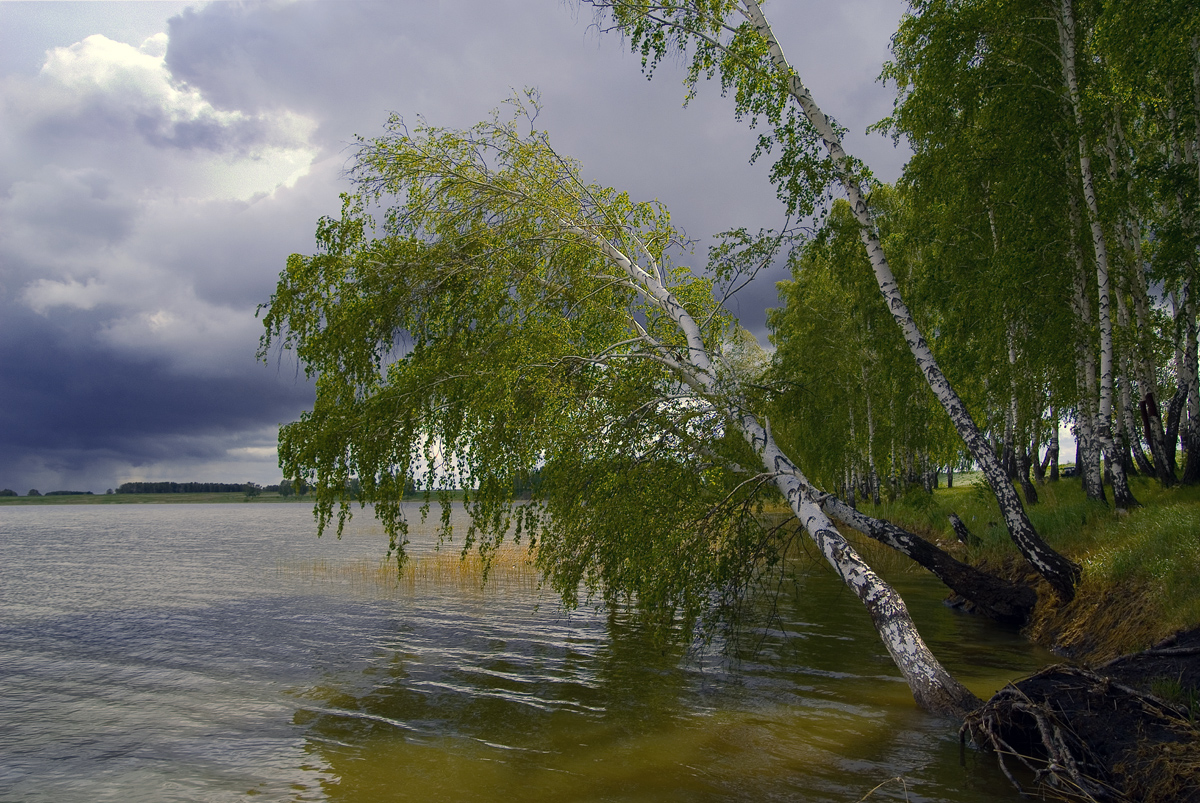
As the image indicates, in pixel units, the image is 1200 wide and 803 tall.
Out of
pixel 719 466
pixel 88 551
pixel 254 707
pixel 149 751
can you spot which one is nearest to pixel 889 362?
pixel 719 466

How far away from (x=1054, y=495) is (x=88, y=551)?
45144 millimetres

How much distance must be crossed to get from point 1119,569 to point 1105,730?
17.7 ft

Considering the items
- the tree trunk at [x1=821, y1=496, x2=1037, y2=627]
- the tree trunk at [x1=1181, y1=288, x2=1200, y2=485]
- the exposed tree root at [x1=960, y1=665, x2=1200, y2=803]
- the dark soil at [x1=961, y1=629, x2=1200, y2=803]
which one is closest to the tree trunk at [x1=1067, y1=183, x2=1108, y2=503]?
the tree trunk at [x1=1181, y1=288, x2=1200, y2=485]

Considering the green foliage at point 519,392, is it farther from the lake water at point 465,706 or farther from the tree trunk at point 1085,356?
the tree trunk at point 1085,356

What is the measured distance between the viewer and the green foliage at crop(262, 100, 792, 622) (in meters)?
9.86

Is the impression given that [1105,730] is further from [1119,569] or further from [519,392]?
[519,392]

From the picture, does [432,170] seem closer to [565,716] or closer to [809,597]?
[565,716]

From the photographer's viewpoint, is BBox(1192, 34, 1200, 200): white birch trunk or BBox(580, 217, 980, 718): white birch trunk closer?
BBox(580, 217, 980, 718): white birch trunk

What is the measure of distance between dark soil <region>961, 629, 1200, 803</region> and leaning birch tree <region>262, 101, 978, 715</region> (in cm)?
97

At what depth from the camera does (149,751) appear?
28.3 feet

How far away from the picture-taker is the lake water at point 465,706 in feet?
24.3

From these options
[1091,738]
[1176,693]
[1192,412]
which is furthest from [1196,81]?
[1091,738]

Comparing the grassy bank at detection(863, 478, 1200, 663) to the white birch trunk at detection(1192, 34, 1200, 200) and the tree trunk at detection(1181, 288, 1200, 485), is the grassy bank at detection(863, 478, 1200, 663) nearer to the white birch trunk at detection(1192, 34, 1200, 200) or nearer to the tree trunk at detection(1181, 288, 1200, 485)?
the tree trunk at detection(1181, 288, 1200, 485)

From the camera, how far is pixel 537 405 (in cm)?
1058
